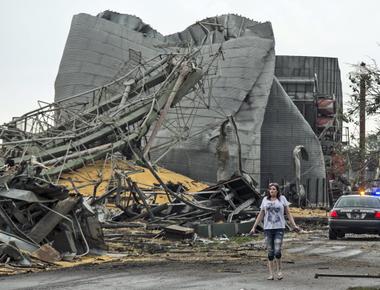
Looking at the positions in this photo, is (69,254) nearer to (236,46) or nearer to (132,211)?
(132,211)

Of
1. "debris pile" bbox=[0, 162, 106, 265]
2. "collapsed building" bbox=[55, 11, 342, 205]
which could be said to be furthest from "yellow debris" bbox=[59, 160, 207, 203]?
"debris pile" bbox=[0, 162, 106, 265]

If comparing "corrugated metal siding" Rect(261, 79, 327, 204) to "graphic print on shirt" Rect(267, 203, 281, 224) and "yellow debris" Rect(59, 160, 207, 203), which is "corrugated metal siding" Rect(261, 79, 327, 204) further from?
"graphic print on shirt" Rect(267, 203, 281, 224)

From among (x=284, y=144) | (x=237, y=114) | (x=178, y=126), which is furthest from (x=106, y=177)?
(x=284, y=144)

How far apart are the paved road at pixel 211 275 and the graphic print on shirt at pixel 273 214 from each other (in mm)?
978

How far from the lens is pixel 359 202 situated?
22188 mm

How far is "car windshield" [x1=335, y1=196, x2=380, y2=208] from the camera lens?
72.3 feet

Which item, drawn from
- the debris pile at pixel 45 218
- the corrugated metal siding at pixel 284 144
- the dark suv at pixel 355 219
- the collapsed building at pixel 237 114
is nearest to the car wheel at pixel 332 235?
the dark suv at pixel 355 219

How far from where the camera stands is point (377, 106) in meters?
14.9

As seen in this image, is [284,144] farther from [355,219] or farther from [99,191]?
[355,219]

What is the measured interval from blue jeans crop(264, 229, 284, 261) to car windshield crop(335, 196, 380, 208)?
36.9ft

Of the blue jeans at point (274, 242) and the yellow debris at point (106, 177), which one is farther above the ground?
the yellow debris at point (106, 177)

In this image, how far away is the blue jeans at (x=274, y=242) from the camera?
1123 centimetres

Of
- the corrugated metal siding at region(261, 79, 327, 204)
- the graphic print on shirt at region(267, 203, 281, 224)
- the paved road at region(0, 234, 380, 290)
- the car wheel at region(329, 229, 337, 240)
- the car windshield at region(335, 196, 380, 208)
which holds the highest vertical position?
the corrugated metal siding at region(261, 79, 327, 204)

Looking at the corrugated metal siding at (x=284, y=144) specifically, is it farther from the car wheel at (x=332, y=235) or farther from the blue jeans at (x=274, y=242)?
the blue jeans at (x=274, y=242)
